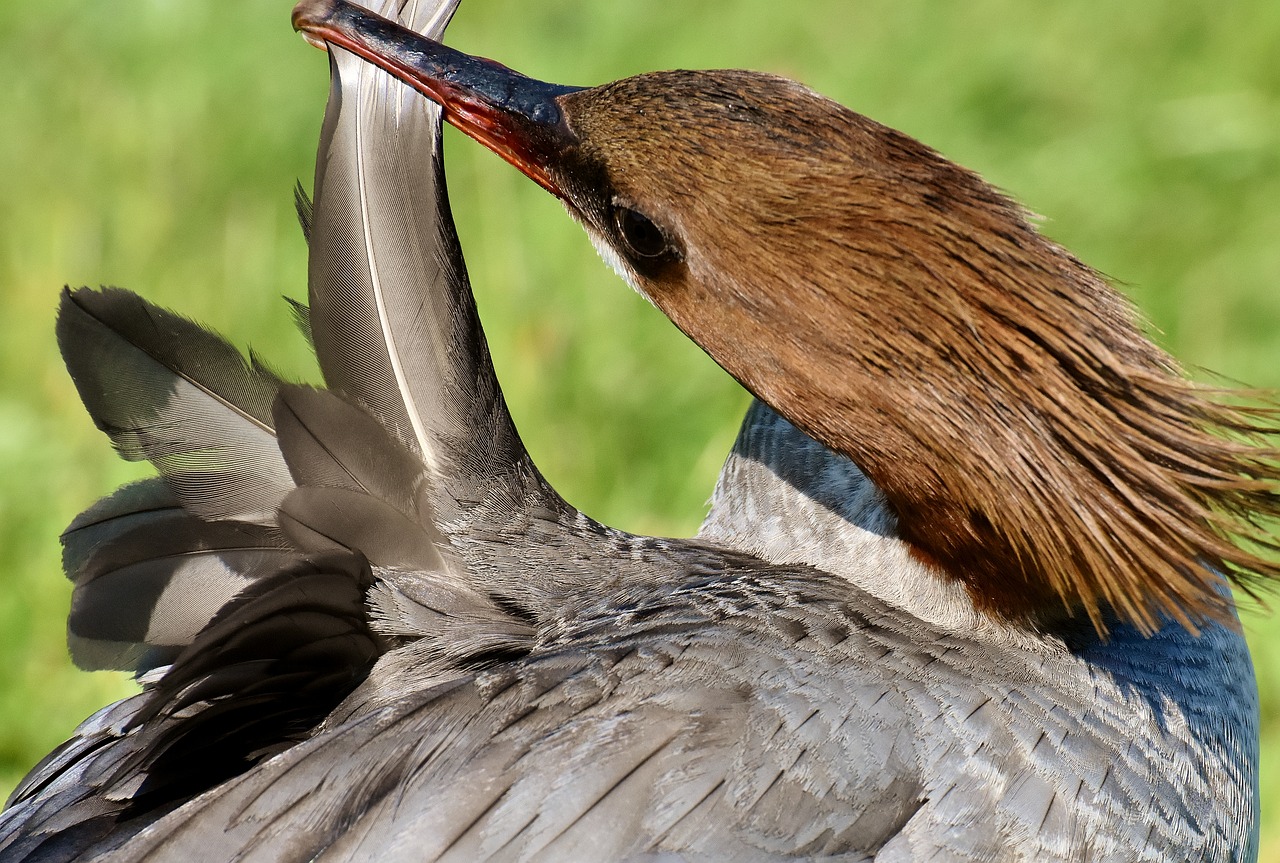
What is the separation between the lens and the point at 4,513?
12.1 ft

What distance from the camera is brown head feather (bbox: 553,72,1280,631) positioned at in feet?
7.39

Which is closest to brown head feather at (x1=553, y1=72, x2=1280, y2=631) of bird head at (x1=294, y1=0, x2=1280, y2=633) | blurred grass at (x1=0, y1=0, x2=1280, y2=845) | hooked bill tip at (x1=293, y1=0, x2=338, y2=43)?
bird head at (x1=294, y1=0, x2=1280, y2=633)

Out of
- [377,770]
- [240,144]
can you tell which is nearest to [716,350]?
[377,770]

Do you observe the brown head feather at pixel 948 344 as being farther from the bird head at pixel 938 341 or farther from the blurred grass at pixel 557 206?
the blurred grass at pixel 557 206

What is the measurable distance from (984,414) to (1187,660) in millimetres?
708

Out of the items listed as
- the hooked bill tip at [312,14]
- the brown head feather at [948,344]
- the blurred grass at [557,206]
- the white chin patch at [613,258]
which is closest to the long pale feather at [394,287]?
the hooked bill tip at [312,14]

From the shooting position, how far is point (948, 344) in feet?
7.38

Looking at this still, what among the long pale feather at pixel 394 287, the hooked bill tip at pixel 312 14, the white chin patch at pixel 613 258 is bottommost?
the long pale feather at pixel 394 287

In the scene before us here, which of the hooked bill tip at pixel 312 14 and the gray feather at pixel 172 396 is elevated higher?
the hooked bill tip at pixel 312 14

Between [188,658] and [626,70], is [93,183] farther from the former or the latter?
[188,658]

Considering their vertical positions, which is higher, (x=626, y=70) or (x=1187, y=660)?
(x=626, y=70)

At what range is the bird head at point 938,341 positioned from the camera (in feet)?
7.39

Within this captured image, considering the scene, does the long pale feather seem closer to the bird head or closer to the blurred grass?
the bird head

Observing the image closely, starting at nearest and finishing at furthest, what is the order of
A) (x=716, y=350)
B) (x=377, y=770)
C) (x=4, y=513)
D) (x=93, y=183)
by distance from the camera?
1. (x=377, y=770)
2. (x=716, y=350)
3. (x=4, y=513)
4. (x=93, y=183)
